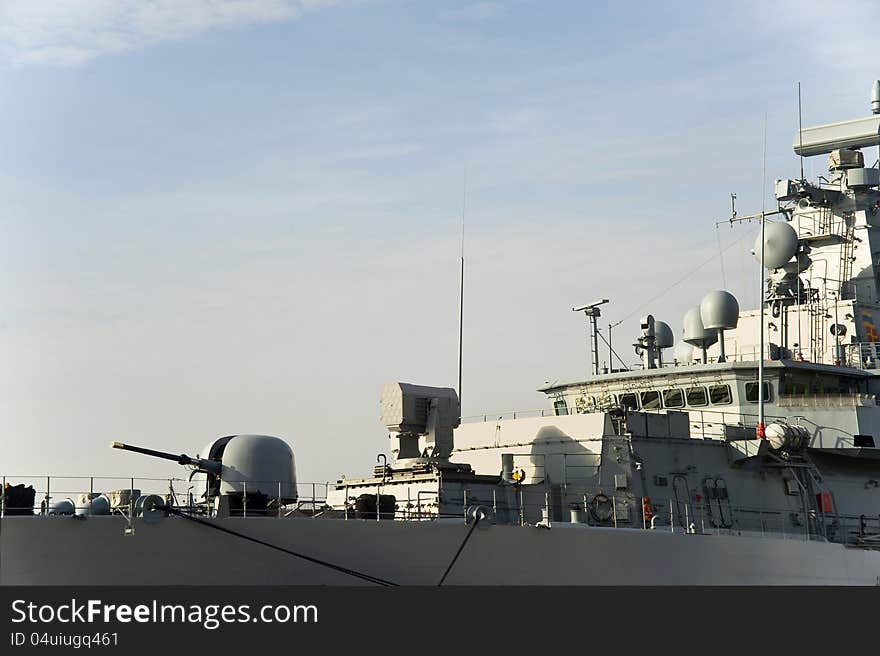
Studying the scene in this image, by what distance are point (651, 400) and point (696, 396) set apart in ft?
3.18

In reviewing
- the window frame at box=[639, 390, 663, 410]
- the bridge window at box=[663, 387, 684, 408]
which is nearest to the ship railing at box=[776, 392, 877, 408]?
the bridge window at box=[663, 387, 684, 408]

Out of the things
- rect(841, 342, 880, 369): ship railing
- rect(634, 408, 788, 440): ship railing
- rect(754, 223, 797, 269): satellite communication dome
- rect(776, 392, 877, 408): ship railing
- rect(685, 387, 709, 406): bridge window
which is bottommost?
rect(634, 408, 788, 440): ship railing

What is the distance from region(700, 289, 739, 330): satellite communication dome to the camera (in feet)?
85.8

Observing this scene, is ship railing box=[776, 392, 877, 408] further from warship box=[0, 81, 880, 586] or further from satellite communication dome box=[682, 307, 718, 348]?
satellite communication dome box=[682, 307, 718, 348]

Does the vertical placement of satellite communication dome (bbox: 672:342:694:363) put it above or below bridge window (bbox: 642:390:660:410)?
above

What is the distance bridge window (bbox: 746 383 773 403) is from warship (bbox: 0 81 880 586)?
2 centimetres

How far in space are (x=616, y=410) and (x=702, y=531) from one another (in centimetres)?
248

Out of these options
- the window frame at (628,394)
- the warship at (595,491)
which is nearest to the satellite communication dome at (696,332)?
the warship at (595,491)

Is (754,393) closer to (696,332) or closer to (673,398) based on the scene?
(673,398)

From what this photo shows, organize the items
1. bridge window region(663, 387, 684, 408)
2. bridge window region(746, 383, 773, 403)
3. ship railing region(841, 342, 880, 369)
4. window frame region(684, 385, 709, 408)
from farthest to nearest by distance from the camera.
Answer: ship railing region(841, 342, 880, 369) < bridge window region(663, 387, 684, 408) < window frame region(684, 385, 709, 408) < bridge window region(746, 383, 773, 403)
